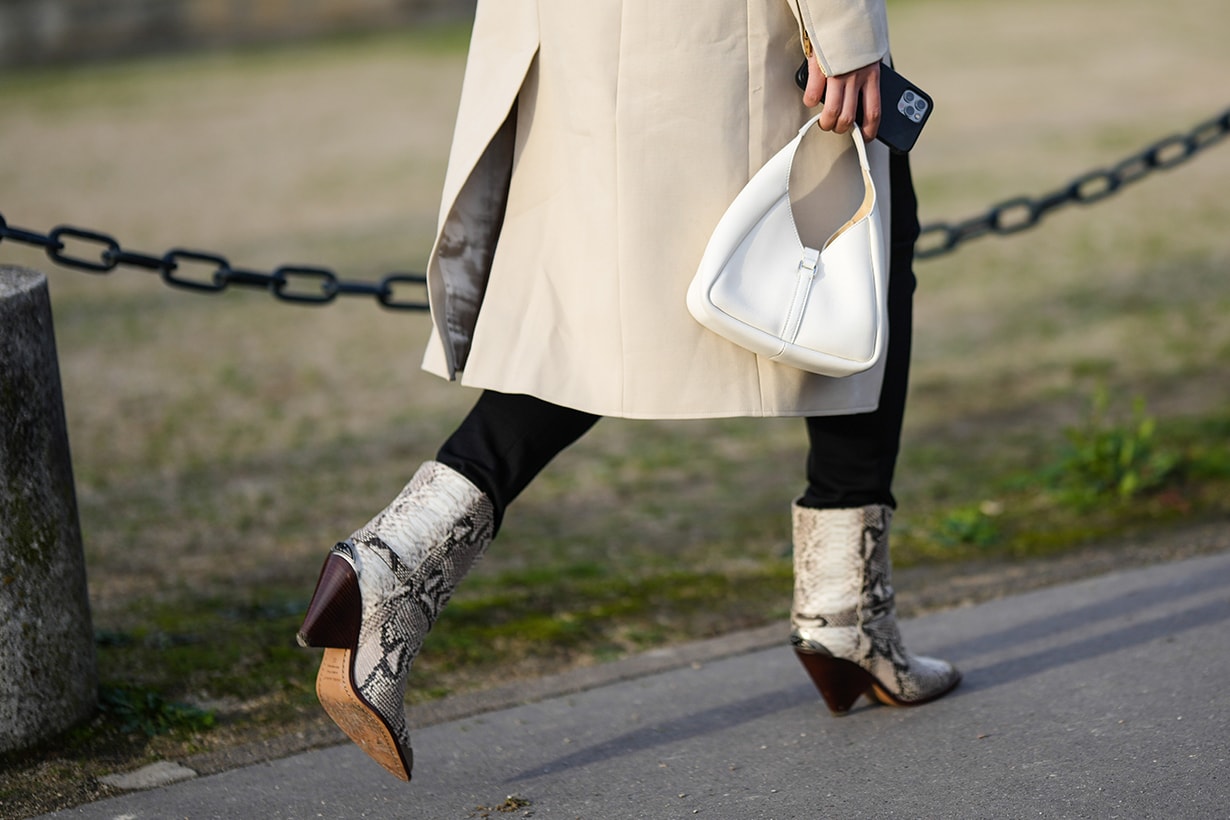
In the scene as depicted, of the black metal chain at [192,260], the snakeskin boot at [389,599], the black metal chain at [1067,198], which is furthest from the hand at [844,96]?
the black metal chain at [1067,198]

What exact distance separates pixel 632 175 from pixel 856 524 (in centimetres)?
70

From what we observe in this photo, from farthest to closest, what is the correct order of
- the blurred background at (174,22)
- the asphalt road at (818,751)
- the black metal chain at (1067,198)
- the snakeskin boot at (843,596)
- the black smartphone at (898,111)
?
the blurred background at (174,22) → the black metal chain at (1067,198) → the snakeskin boot at (843,596) → the asphalt road at (818,751) → the black smartphone at (898,111)

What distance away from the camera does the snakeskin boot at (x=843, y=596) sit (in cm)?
237

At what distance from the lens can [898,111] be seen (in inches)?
83.0

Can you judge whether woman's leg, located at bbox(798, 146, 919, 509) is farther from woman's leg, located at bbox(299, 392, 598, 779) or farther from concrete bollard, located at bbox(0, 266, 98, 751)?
concrete bollard, located at bbox(0, 266, 98, 751)

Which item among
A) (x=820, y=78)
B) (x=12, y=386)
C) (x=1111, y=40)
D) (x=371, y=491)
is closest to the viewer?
(x=820, y=78)

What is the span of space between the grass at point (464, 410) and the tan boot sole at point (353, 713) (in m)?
0.50

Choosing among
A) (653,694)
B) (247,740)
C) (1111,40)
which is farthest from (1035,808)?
(1111,40)

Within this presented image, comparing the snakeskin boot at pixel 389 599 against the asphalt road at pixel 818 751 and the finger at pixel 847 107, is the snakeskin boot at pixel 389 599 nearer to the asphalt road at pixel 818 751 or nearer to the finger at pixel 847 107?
the asphalt road at pixel 818 751

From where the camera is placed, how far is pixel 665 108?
203 centimetres

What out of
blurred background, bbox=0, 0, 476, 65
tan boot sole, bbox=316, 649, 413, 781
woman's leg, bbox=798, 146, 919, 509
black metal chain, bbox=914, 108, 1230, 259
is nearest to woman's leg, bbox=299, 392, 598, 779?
tan boot sole, bbox=316, 649, 413, 781

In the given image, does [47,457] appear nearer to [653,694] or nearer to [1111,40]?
[653,694]

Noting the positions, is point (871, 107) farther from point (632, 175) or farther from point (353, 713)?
point (353, 713)

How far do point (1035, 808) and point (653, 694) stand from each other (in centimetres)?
79
